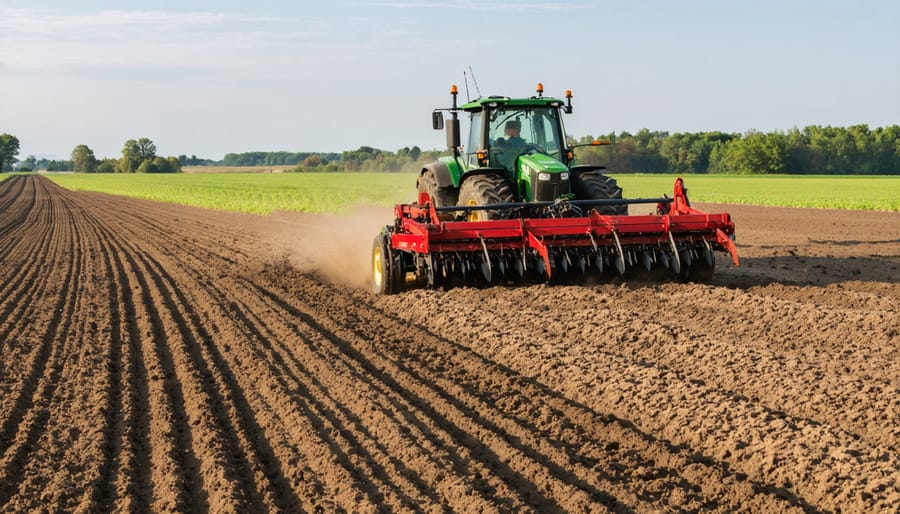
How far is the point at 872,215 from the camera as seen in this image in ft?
83.8

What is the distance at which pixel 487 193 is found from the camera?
1108cm

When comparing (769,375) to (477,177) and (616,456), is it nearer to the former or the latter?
(616,456)

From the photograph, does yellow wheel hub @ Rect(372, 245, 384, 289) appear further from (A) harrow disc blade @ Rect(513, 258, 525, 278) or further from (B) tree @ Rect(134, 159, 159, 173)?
(B) tree @ Rect(134, 159, 159, 173)

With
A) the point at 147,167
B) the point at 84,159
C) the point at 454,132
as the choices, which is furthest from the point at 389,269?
the point at 84,159

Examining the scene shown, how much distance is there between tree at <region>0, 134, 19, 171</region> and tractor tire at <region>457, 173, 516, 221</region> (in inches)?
6857

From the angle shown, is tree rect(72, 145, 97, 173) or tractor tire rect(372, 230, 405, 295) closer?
tractor tire rect(372, 230, 405, 295)

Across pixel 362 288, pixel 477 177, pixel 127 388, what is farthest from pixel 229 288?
pixel 127 388

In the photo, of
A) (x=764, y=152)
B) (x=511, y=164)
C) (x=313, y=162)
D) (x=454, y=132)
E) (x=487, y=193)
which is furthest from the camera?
(x=313, y=162)

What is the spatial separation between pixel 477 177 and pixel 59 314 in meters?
5.17

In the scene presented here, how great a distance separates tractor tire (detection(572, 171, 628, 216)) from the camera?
11.3 m

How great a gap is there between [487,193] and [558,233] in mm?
1176

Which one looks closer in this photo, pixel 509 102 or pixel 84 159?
pixel 509 102

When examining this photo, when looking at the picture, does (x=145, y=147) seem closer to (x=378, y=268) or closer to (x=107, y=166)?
(x=107, y=166)

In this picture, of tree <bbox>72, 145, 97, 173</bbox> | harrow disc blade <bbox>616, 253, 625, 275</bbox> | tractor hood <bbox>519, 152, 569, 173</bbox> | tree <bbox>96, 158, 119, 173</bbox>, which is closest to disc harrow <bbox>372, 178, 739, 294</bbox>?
harrow disc blade <bbox>616, 253, 625, 275</bbox>
